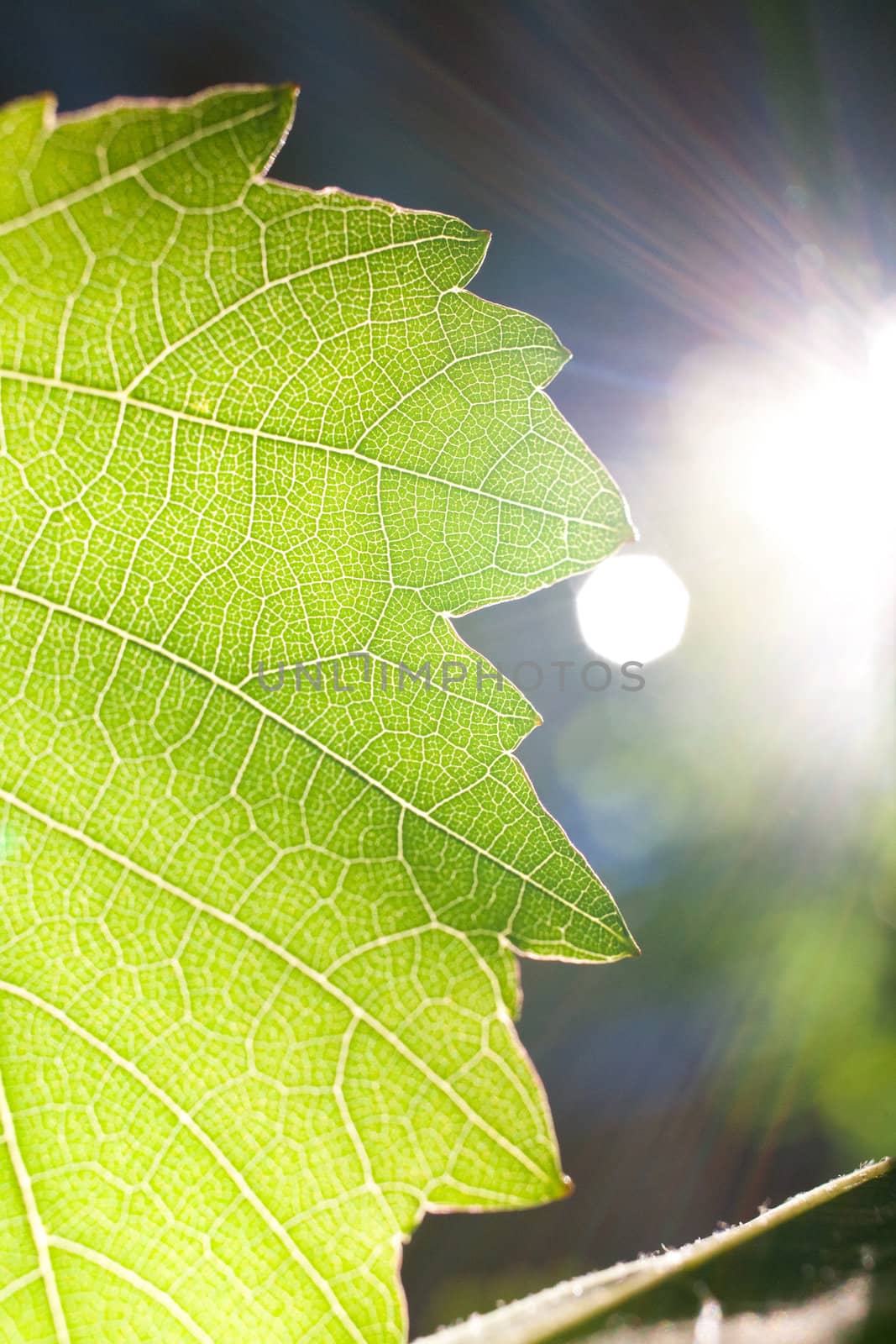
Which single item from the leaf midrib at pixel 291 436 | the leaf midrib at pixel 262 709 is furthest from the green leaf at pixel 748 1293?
the leaf midrib at pixel 291 436

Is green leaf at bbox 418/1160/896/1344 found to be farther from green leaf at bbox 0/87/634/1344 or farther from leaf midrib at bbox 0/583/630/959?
leaf midrib at bbox 0/583/630/959

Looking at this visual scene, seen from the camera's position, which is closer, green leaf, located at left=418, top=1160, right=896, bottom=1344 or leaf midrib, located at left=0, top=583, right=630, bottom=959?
green leaf, located at left=418, top=1160, right=896, bottom=1344

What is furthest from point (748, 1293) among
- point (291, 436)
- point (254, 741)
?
point (291, 436)

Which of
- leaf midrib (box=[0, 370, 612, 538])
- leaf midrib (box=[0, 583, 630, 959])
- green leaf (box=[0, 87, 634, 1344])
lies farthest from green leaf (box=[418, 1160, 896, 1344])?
leaf midrib (box=[0, 370, 612, 538])

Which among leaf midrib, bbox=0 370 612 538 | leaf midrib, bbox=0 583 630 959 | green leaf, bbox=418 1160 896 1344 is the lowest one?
green leaf, bbox=418 1160 896 1344

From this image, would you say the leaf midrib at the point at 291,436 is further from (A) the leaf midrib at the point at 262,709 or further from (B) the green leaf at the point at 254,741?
(A) the leaf midrib at the point at 262,709

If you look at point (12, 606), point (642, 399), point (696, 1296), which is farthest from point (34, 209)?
point (642, 399)
